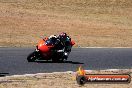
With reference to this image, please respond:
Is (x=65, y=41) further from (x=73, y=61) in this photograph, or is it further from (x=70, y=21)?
(x=70, y=21)

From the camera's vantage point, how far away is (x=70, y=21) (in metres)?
46.2

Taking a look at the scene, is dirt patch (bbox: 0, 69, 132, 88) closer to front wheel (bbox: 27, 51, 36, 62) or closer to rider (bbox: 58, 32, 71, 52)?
front wheel (bbox: 27, 51, 36, 62)

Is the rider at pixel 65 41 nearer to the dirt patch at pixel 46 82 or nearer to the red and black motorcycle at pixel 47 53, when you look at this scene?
the red and black motorcycle at pixel 47 53

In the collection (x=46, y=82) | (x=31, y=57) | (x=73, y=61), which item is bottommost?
(x=73, y=61)

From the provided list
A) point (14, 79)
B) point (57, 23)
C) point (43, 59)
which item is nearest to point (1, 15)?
point (57, 23)

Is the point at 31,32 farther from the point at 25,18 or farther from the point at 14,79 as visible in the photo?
the point at 14,79

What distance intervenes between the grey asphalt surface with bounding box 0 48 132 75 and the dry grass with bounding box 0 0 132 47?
190 inches

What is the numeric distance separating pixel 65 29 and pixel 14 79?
2459 cm

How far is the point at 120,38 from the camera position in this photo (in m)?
39.5

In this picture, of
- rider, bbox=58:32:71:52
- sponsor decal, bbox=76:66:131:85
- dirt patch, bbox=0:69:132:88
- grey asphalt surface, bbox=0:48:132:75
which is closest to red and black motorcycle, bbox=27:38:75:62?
rider, bbox=58:32:71:52

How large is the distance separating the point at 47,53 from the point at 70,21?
74.7ft

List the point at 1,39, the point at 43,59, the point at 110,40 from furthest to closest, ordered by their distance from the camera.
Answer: the point at 110,40 < the point at 1,39 < the point at 43,59

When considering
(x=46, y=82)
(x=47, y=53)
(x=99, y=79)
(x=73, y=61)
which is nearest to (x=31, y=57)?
(x=47, y=53)

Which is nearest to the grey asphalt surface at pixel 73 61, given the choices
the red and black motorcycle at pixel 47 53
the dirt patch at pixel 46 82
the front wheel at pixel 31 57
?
the front wheel at pixel 31 57
